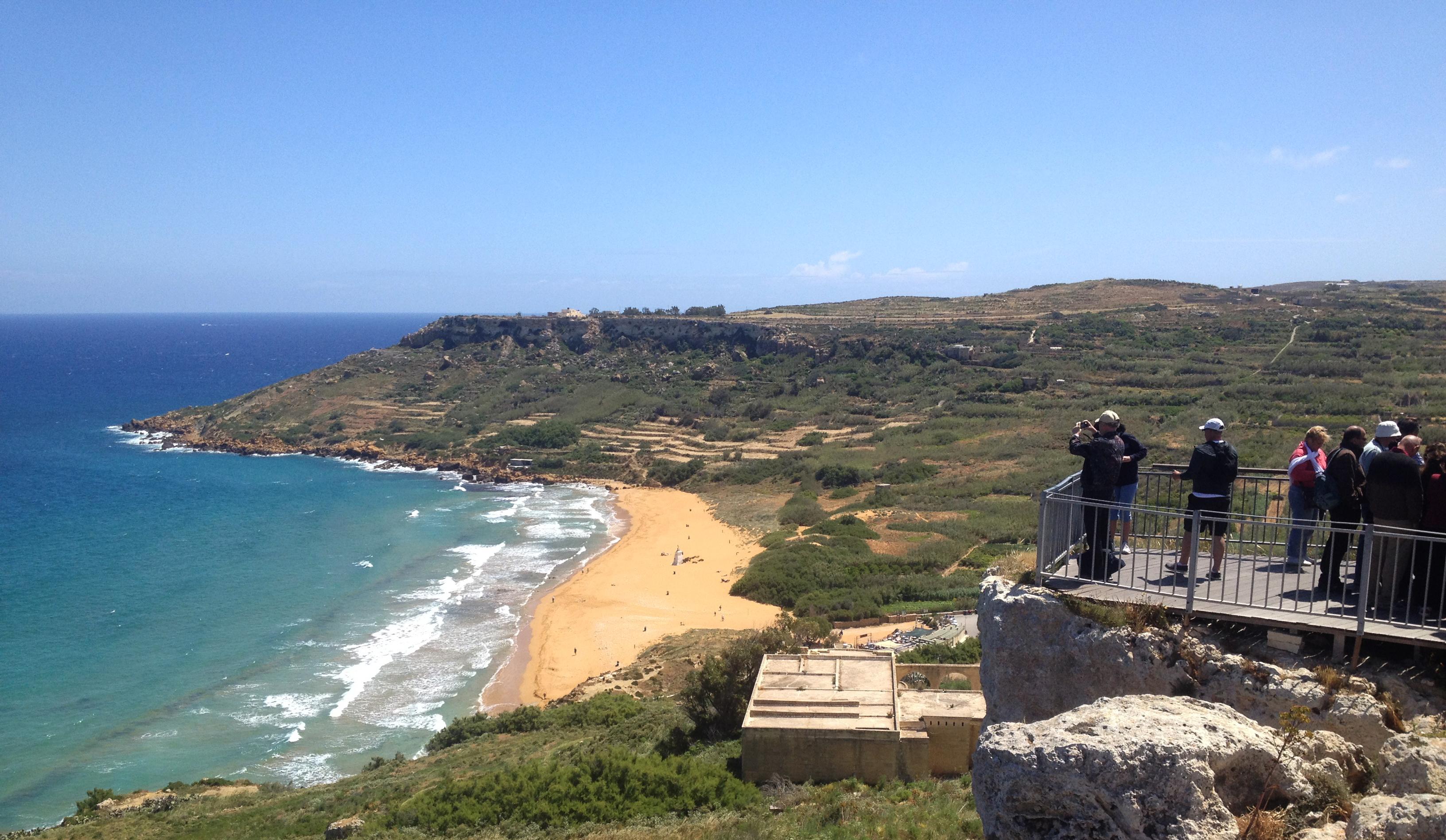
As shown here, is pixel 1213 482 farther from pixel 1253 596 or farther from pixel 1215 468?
pixel 1253 596

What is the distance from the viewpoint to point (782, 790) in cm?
1140

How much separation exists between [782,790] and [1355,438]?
7.63 m

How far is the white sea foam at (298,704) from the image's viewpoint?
2155cm

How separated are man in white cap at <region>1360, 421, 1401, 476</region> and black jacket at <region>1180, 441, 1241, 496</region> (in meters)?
0.91

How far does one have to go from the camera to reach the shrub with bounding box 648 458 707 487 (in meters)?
48.3

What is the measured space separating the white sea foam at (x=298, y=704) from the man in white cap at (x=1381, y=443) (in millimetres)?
21812

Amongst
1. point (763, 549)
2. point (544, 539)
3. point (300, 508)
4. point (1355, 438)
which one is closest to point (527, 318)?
point (300, 508)

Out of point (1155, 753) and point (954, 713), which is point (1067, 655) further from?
point (954, 713)

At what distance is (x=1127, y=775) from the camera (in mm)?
4289

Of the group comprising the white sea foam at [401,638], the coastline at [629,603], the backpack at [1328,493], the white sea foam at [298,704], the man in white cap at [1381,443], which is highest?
the man in white cap at [1381,443]

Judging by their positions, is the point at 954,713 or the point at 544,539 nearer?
the point at 954,713

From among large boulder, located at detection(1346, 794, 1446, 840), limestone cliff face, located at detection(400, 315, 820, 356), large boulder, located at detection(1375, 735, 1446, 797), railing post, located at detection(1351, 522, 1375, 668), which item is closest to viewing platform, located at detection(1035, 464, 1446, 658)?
railing post, located at detection(1351, 522, 1375, 668)

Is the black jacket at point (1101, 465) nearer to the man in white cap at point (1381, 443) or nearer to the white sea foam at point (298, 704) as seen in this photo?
the man in white cap at point (1381, 443)

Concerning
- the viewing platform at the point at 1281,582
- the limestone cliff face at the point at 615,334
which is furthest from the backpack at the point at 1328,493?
the limestone cliff face at the point at 615,334
